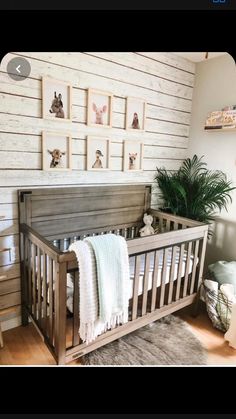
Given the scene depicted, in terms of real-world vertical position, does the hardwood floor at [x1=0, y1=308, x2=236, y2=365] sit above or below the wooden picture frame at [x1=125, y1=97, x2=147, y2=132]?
below

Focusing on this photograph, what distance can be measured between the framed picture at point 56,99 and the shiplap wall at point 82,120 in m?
0.03

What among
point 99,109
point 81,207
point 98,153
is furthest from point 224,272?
point 99,109

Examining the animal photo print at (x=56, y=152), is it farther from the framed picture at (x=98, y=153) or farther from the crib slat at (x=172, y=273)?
the crib slat at (x=172, y=273)

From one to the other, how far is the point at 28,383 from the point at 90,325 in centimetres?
88

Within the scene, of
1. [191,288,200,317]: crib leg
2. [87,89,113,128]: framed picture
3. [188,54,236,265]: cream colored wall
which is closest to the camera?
[87,89,113,128]: framed picture

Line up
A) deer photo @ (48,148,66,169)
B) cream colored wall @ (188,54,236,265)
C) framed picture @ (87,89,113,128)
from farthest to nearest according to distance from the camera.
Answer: cream colored wall @ (188,54,236,265) < framed picture @ (87,89,113,128) < deer photo @ (48,148,66,169)

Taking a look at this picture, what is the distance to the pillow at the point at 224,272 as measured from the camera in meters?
2.00

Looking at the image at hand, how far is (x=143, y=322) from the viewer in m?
1.76

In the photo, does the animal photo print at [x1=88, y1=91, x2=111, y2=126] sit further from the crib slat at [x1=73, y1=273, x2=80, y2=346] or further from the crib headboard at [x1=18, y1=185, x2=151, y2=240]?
the crib slat at [x1=73, y1=273, x2=80, y2=346]

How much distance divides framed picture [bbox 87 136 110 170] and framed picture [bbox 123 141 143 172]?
18 cm

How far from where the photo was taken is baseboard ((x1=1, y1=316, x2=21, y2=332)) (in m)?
1.83

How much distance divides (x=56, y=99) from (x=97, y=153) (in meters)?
0.47

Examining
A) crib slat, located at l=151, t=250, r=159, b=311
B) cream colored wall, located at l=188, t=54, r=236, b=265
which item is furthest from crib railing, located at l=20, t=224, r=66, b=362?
cream colored wall, located at l=188, t=54, r=236, b=265
